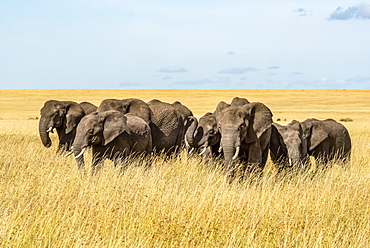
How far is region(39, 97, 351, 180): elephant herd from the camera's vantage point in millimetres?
10636

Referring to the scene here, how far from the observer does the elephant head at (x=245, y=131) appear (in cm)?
1005

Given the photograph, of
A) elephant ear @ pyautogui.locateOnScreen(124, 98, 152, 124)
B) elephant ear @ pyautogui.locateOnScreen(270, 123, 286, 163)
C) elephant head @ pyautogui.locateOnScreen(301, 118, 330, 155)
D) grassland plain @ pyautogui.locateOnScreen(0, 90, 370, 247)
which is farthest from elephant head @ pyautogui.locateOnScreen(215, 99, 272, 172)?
elephant ear @ pyautogui.locateOnScreen(124, 98, 152, 124)

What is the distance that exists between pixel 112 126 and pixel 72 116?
5.03 metres

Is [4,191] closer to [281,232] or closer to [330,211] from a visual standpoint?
[281,232]

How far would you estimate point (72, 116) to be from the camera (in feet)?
54.5

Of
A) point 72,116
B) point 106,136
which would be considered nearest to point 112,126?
point 106,136

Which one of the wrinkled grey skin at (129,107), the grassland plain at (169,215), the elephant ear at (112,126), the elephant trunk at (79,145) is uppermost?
the wrinkled grey skin at (129,107)

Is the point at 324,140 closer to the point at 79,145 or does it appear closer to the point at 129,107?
the point at 129,107

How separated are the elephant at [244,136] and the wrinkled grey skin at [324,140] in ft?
8.82

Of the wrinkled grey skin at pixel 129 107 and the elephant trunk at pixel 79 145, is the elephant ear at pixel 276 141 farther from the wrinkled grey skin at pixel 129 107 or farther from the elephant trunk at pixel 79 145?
the elephant trunk at pixel 79 145

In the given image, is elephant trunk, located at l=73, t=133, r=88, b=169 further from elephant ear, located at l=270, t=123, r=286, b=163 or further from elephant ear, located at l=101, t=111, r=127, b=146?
elephant ear, located at l=270, t=123, r=286, b=163

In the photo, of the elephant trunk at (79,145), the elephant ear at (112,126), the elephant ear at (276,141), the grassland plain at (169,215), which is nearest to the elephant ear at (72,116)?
the elephant ear at (112,126)

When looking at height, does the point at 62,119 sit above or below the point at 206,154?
above

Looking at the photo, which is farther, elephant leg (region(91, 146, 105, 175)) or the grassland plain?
elephant leg (region(91, 146, 105, 175))
